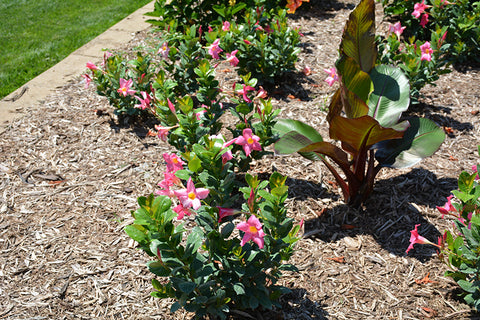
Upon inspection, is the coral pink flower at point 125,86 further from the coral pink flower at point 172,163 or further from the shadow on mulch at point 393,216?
the shadow on mulch at point 393,216

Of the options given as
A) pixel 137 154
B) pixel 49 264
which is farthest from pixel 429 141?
pixel 49 264

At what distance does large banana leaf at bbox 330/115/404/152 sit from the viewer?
239 cm

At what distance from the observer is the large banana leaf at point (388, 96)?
275cm

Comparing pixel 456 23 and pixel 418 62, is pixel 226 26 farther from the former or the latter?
pixel 456 23

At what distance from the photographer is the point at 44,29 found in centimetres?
597

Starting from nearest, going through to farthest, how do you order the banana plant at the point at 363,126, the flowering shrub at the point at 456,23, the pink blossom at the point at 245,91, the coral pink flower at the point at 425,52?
the banana plant at the point at 363,126 < the pink blossom at the point at 245,91 < the coral pink flower at the point at 425,52 < the flowering shrub at the point at 456,23

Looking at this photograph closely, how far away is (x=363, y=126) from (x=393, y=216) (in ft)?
2.53

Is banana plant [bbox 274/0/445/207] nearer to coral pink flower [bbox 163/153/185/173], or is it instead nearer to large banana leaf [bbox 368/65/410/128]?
large banana leaf [bbox 368/65/410/128]

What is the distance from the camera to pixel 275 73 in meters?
4.08

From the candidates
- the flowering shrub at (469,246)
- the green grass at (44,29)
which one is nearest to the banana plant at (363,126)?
the flowering shrub at (469,246)

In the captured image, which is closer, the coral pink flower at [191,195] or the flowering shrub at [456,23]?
the coral pink flower at [191,195]

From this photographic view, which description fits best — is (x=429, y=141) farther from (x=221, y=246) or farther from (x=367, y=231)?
(x=221, y=246)

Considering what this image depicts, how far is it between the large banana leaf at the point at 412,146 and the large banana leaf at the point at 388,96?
0.14m

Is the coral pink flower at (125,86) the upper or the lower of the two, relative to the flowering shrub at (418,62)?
lower
